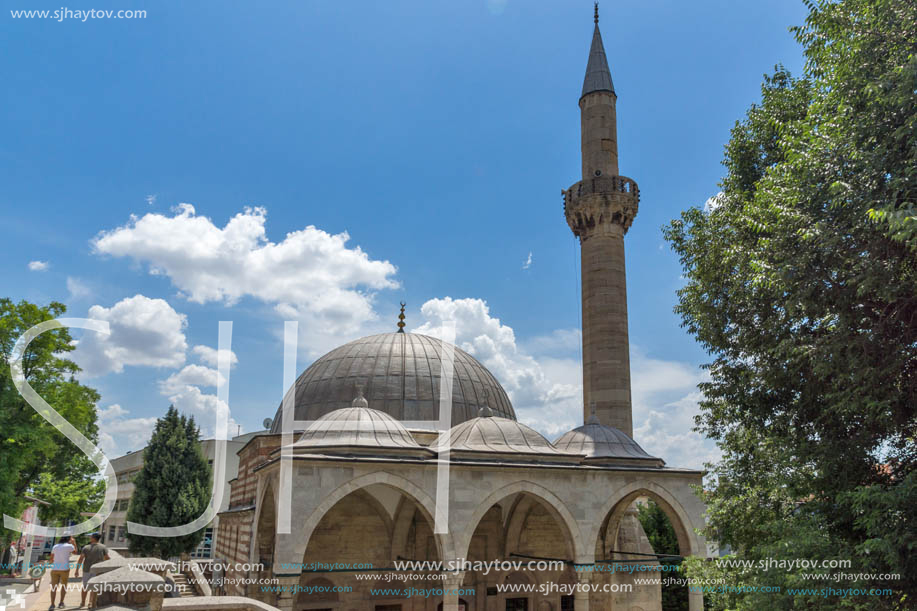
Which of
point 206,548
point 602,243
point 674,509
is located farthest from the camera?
point 206,548

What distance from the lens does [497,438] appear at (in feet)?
49.3

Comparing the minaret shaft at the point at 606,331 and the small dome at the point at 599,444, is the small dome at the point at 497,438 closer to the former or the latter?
the small dome at the point at 599,444

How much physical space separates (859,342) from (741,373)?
253 centimetres

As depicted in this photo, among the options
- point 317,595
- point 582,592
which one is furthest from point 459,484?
point 317,595

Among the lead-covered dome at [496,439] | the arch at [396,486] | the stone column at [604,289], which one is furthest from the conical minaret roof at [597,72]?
the arch at [396,486]

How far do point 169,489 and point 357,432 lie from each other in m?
8.26

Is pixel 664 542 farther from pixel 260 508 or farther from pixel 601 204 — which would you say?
pixel 260 508

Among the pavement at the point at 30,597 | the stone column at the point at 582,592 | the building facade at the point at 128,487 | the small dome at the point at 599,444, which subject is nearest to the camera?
the pavement at the point at 30,597

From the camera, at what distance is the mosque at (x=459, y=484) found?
42.5 ft

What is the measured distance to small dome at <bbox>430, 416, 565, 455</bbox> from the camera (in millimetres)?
14688

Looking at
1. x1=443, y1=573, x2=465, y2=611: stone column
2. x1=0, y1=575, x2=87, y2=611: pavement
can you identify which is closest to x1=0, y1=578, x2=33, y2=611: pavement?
x1=0, y1=575, x2=87, y2=611: pavement

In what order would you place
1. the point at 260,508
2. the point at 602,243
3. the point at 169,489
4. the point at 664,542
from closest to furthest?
the point at 260,508
the point at 169,489
the point at 602,243
the point at 664,542

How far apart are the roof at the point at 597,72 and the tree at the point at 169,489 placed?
65.4 ft

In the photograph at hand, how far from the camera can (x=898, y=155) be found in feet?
21.2
